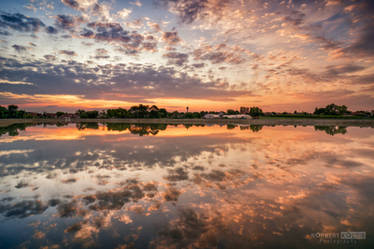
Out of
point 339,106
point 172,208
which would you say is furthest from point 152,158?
point 339,106

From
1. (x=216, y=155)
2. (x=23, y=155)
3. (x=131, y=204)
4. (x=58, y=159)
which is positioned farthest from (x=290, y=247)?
(x=23, y=155)

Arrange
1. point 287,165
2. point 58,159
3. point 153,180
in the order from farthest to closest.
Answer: point 58,159, point 287,165, point 153,180

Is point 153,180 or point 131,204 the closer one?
point 131,204

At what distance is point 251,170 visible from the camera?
46.6ft

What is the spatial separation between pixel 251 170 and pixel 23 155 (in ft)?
70.7

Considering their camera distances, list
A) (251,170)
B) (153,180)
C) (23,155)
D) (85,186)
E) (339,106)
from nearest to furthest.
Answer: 1. (85,186)
2. (153,180)
3. (251,170)
4. (23,155)
5. (339,106)

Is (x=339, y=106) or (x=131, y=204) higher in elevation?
(x=339, y=106)

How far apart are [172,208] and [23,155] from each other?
61.4 feet

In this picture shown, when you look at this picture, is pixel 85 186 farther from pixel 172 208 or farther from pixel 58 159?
pixel 58 159

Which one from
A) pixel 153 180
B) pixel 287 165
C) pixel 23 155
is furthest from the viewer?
pixel 23 155

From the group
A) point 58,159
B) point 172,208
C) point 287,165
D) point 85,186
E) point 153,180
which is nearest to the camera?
point 172,208

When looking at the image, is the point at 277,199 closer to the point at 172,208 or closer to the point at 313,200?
the point at 313,200

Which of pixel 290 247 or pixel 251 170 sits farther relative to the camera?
pixel 251 170

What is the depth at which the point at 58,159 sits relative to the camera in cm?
1736
